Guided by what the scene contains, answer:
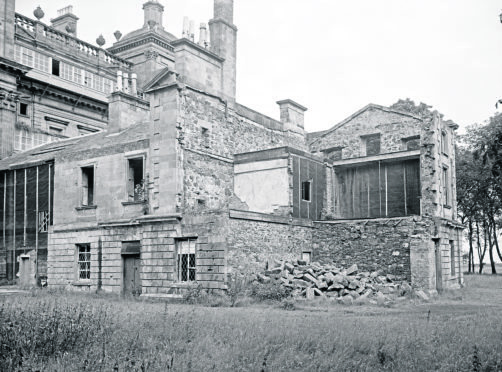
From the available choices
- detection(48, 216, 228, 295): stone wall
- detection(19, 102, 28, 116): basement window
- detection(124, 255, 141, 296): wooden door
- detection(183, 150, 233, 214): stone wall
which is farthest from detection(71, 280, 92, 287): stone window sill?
detection(19, 102, 28, 116): basement window

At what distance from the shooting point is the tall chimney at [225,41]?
26.0 meters

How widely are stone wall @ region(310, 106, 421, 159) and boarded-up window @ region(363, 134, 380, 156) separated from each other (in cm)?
25

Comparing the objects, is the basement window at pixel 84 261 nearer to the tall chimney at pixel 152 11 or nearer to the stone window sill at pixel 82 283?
the stone window sill at pixel 82 283

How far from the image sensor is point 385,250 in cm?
2277

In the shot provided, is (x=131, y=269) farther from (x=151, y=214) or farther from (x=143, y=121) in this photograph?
(x=143, y=121)

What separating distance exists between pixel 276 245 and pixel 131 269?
19.7 feet

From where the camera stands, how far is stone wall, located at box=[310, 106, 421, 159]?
27906 mm

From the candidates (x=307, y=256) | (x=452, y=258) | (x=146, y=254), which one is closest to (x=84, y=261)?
(x=146, y=254)

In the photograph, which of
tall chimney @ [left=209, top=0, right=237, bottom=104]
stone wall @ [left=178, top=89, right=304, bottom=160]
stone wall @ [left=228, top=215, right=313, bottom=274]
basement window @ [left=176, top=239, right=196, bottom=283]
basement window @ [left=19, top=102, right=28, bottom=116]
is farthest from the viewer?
basement window @ [left=19, top=102, right=28, bottom=116]

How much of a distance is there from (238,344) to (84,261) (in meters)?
15.7

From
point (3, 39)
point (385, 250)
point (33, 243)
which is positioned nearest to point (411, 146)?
point (385, 250)

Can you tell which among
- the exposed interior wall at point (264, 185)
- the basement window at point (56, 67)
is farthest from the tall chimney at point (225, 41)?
the basement window at point (56, 67)

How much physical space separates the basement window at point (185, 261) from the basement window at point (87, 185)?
19.5 feet

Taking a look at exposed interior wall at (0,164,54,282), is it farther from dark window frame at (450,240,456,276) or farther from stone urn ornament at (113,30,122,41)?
stone urn ornament at (113,30,122,41)
